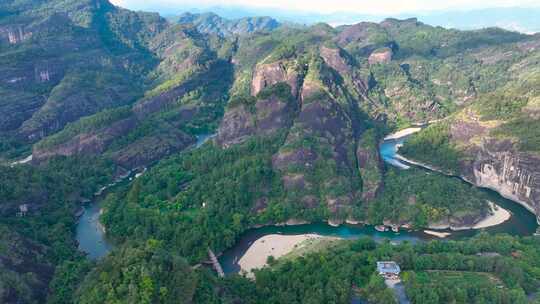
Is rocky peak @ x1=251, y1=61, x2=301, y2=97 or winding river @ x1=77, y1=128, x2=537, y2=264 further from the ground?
rocky peak @ x1=251, y1=61, x2=301, y2=97

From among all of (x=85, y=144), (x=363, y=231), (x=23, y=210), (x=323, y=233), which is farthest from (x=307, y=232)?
(x=85, y=144)

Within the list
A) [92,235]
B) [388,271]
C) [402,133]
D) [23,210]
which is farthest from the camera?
[402,133]

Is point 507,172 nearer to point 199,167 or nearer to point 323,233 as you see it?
point 323,233

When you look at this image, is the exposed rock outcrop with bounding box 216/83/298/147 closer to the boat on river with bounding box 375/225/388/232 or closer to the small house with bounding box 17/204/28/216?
the boat on river with bounding box 375/225/388/232

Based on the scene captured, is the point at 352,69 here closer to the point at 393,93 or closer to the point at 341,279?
the point at 393,93

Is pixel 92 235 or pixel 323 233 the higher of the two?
pixel 323 233

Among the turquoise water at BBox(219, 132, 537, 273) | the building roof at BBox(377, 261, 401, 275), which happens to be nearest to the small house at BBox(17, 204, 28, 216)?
the turquoise water at BBox(219, 132, 537, 273)

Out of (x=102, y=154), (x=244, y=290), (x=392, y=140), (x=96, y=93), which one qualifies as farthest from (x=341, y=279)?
(x=96, y=93)
